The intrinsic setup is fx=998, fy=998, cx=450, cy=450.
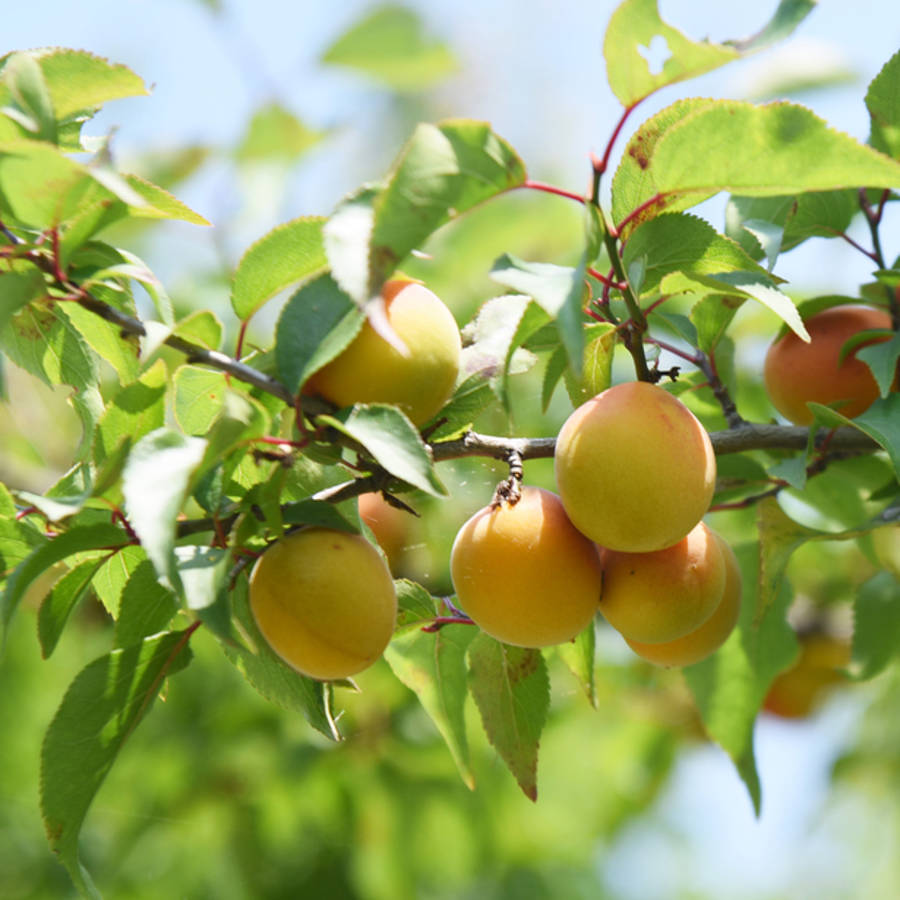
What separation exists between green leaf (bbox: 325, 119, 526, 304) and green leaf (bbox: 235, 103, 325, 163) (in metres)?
1.37

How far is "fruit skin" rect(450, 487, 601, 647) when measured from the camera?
2.23 ft

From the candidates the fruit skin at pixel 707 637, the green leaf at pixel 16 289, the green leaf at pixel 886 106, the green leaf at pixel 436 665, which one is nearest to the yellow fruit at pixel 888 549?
the fruit skin at pixel 707 637

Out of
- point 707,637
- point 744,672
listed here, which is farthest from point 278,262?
point 744,672

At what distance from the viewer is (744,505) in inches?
38.1

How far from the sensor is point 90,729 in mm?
662

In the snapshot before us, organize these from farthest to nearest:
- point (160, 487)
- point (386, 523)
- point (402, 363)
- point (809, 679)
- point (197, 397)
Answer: point (809, 679), point (386, 523), point (197, 397), point (402, 363), point (160, 487)

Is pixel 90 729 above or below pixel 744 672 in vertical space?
above

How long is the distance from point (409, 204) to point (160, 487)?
20 centimetres

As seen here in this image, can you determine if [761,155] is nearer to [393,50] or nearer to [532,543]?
[532,543]

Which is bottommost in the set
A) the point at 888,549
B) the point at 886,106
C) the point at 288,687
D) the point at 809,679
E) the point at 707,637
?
the point at 809,679

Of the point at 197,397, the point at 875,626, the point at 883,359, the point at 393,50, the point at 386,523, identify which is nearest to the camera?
the point at 197,397

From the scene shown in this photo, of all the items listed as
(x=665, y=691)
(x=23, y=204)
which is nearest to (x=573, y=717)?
(x=665, y=691)

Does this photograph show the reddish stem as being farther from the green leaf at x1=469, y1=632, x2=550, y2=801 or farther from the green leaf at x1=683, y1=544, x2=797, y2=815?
the green leaf at x1=683, y1=544, x2=797, y2=815

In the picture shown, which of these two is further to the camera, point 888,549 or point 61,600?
point 888,549
